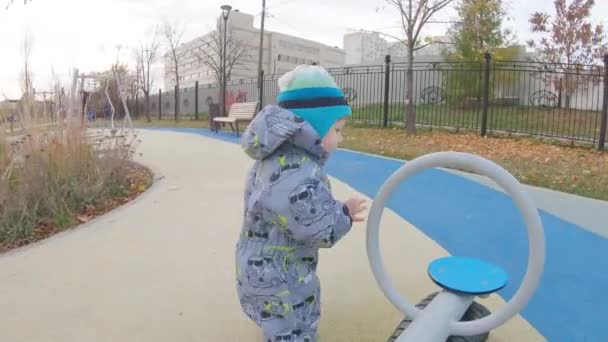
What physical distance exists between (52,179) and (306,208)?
387cm

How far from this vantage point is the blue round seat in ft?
6.10

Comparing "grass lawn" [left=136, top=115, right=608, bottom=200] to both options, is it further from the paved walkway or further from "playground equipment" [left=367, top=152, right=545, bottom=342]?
"playground equipment" [left=367, top=152, right=545, bottom=342]

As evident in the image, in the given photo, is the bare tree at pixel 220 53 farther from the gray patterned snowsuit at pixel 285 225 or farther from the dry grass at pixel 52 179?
the gray patterned snowsuit at pixel 285 225

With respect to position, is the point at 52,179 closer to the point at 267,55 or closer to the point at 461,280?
the point at 461,280

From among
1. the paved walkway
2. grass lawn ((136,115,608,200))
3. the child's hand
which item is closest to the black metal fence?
grass lawn ((136,115,608,200))

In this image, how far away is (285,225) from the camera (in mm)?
1526

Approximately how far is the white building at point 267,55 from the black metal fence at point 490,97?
30.7 metres

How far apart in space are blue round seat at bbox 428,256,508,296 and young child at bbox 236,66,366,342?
1.80 ft

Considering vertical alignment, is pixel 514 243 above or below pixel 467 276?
below

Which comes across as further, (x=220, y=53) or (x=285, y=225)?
(x=220, y=53)

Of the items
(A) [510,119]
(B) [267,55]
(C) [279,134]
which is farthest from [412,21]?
(B) [267,55]

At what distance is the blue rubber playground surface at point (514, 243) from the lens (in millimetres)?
2371

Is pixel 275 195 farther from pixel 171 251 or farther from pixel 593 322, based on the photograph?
pixel 171 251

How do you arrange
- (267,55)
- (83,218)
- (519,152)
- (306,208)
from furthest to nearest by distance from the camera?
(267,55), (519,152), (83,218), (306,208)
